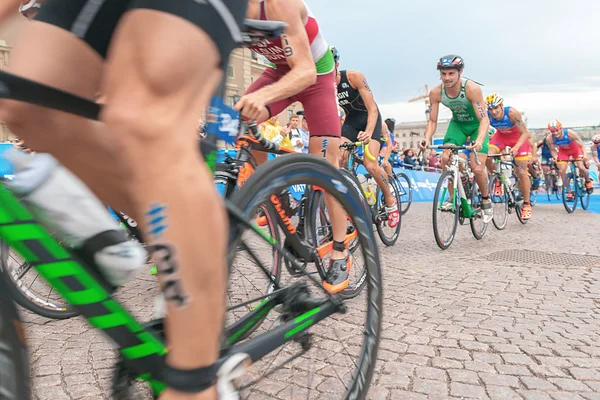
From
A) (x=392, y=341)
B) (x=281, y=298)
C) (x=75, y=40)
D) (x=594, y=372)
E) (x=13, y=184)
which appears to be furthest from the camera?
(x=392, y=341)

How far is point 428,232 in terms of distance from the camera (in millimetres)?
7887

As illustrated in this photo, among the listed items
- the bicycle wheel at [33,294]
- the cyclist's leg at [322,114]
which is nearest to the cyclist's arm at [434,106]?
the cyclist's leg at [322,114]

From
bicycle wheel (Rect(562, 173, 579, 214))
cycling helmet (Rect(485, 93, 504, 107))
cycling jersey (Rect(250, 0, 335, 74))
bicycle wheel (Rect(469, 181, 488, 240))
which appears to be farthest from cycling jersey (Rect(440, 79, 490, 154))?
bicycle wheel (Rect(562, 173, 579, 214))

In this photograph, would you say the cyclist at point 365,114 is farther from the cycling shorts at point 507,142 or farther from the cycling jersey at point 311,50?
the cycling shorts at point 507,142

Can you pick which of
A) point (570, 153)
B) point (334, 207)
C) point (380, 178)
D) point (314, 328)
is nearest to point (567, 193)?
point (570, 153)

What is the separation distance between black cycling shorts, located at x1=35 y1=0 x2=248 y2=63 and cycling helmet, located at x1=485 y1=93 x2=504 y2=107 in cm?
964

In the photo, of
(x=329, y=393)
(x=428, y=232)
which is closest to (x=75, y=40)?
(x=329, y=393)

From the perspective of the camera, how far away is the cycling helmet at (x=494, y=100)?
9.96 metres

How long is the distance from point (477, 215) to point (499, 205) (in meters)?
1.70

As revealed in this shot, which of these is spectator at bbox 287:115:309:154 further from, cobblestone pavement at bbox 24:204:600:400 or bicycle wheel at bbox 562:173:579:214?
bicycle wheel at bbox 562:173:579:214

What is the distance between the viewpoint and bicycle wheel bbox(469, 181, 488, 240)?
7032 millimetres

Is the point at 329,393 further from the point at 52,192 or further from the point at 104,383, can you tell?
the point at 52,192

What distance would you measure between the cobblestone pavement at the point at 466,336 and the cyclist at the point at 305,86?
0.58 meters

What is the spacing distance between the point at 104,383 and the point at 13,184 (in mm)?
1399
